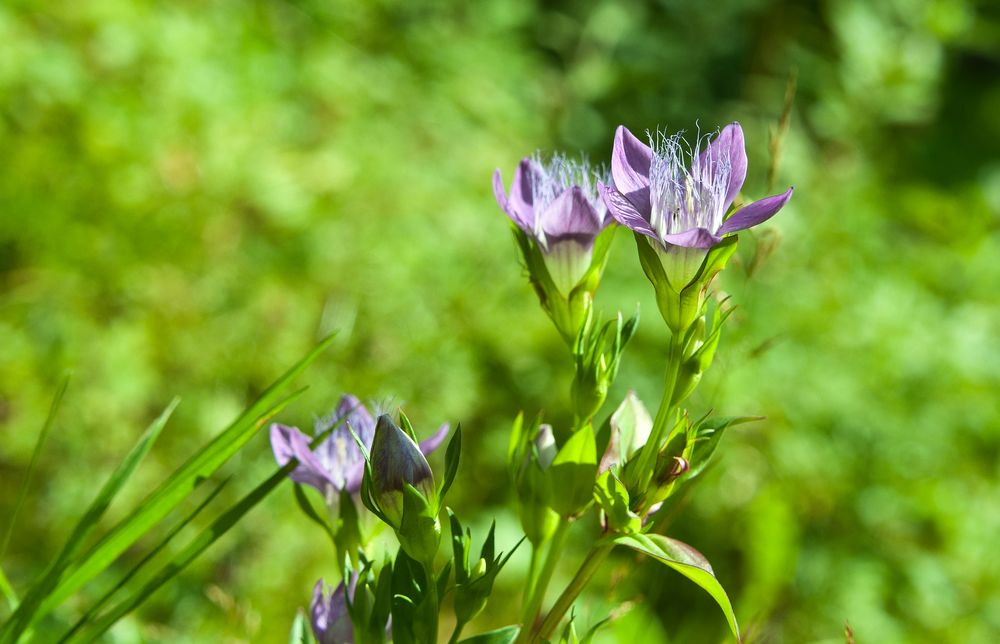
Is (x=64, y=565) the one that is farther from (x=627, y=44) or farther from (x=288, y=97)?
(x=627, y=44)

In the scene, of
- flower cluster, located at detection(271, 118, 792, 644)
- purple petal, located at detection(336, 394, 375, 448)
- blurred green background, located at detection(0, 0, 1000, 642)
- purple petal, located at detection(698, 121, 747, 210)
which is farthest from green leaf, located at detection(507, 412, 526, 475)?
blurred green background, located at detection(0, 0, 1000, 642)

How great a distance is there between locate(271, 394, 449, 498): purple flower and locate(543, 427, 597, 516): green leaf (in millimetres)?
88

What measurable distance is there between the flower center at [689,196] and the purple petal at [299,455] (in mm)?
274

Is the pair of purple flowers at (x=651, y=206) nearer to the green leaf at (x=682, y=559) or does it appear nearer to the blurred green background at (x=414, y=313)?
the green leaf at (x=682, y=559)

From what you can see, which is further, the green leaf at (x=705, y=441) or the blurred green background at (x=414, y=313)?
the blurred green background at (x=414, y=313)

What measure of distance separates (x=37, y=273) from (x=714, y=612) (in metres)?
1.34

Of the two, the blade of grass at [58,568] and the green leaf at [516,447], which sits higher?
the green leaf at [516,447]

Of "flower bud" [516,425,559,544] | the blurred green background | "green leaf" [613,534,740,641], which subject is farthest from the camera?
the blurred green background

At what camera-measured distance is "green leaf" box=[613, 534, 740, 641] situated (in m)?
0.56

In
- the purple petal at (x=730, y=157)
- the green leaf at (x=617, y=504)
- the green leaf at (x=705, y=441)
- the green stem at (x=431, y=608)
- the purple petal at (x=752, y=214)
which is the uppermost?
the purple petal at (x=730, y=157)

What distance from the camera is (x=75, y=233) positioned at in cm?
188

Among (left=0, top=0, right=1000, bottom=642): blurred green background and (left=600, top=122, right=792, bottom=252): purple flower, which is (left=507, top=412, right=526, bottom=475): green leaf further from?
(left=0, top=0, right=1000, bottom=642): blurred green background

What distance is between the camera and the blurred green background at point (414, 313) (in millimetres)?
1636

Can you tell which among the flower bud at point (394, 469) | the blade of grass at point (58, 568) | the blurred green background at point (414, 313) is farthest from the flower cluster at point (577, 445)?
the blurred green background at point (414, 313)
